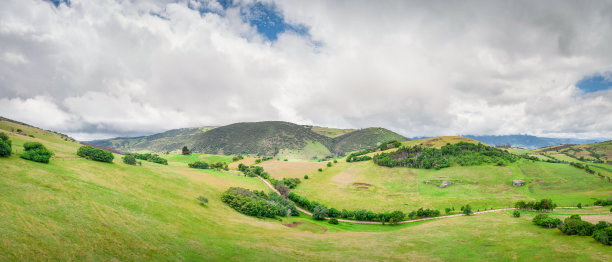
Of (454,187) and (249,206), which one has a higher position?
(454,187)

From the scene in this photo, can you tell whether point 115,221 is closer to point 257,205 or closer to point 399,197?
point 257,205

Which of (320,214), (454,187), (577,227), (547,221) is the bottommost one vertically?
(320,214)

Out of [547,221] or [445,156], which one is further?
[445,156]

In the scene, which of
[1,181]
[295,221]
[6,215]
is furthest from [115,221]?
[295,221]

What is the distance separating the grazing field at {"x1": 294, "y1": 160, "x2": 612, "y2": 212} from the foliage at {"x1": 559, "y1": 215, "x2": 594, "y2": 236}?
39.8 metres

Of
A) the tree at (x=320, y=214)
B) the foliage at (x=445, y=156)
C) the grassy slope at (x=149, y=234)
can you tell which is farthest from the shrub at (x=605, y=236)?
the foliage at (x=445, y=156)

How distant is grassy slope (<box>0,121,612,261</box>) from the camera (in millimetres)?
22438

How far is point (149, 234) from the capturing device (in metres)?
28.2

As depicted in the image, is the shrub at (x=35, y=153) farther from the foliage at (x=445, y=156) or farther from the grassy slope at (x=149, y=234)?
the foliage at (x=445, y=156)

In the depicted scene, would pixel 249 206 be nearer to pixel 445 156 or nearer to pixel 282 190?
pixel 282 190

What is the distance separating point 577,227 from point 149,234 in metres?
64.4

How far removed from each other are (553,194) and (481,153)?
5892cm

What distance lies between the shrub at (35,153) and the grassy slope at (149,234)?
1.65 meters

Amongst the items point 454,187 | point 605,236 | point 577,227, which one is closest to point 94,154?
point 605,236
